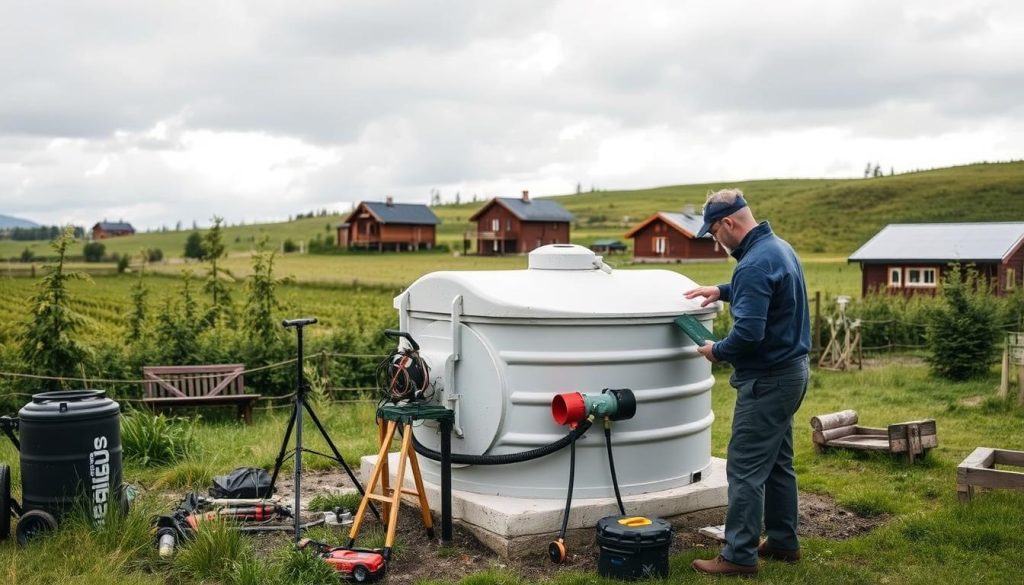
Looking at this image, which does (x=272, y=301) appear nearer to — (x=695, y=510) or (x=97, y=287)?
(x=695, y=510)

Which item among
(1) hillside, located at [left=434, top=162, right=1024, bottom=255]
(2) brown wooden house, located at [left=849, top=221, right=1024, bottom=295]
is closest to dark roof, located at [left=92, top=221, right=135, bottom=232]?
(1) hillside, located at [left=434, top=162, right=1024, bottom=255]

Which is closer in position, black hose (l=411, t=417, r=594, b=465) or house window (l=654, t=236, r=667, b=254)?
black hose (l=411, t=417, r=594, b=465)

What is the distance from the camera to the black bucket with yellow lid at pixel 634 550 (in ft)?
18.8

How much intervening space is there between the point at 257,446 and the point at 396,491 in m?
4.31

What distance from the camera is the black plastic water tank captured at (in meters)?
6.57

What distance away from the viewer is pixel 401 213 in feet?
249

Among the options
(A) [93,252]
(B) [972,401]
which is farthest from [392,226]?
(B) [972,401]

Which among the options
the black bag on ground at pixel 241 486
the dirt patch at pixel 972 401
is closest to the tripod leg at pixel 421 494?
the black bag on ground at pixel 241 486

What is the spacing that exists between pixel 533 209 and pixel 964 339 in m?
54.5

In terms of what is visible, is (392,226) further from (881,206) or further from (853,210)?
(881,206)

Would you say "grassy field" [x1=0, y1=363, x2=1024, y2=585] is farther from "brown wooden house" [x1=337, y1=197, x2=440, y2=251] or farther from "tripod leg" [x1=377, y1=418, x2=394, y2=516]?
"brown wooden house" [x1=337, y1=197, x2=440, y2=251]

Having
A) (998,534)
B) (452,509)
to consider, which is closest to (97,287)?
(452,509)

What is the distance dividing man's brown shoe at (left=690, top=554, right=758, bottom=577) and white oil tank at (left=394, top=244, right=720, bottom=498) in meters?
1.08

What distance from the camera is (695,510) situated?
713 centimetres
